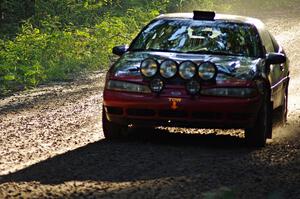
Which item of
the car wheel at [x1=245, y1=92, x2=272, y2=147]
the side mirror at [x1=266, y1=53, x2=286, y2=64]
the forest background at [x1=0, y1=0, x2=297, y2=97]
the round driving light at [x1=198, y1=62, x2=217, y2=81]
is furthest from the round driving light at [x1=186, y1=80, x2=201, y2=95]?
the forest background at [x1=0, y1=0, x2=297, y2=97]

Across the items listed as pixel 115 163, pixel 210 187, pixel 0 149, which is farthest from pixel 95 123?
pixel 210 187

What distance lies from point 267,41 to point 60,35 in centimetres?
994

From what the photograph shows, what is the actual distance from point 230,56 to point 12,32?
12.4 meters

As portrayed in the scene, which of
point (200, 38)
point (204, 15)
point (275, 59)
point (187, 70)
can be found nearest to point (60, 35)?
point (204, 15)

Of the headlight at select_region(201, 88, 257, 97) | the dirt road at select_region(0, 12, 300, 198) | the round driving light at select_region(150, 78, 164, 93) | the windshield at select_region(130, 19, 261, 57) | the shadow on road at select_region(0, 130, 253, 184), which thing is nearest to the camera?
the dirt road at select_region(0, 12, 300, 198)

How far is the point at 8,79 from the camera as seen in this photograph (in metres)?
16.1

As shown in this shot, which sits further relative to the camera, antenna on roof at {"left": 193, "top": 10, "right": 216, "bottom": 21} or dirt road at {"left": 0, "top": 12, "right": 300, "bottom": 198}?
antenna on roof at {"left": 193, "top": 10, "right": 216, "bottom": 21}

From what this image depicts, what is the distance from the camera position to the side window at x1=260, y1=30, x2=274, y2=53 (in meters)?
10.6

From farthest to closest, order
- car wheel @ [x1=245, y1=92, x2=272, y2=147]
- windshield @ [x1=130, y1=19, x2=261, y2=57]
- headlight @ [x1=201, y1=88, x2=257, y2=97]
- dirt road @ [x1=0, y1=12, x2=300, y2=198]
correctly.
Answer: windshield @ [x1=130, y1=19, x2=261, y2=57], car wheel @ [x1=245, y1=92, x2=272, y2=147], headlight @ [x1=201, y1=88, x2=257, y2=97], dirt road @ [x1=0, y1=12, x2=300, y2=198]

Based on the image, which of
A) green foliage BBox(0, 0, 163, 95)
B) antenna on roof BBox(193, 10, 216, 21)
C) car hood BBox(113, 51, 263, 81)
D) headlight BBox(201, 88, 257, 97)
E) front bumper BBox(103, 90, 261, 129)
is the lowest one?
green foliage BBox(0, 0, 163, 95)

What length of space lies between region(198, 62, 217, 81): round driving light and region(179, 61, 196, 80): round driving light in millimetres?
79

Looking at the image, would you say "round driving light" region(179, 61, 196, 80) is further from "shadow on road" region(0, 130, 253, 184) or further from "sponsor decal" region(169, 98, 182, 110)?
"shadow on road" region(0, 130, 253, 184)

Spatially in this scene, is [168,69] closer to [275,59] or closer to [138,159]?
[138,159]

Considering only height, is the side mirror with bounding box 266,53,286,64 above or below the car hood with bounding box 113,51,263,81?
below
